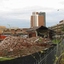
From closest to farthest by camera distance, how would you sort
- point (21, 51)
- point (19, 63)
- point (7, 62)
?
point (7, 62), point (19, 63), point (21, 51)

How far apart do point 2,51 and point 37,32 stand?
53.6ft

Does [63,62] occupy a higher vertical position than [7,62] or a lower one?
lower

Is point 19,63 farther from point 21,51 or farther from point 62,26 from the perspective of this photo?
point 62,26

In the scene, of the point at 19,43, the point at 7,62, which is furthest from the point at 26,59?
the point at 19,43

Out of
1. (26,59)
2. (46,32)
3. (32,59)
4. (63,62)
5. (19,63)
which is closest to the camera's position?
(19,63)

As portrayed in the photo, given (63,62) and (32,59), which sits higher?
(32,59)

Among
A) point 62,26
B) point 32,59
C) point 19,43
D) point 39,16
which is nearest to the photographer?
point 32,59

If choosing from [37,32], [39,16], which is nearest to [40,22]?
[39,16]

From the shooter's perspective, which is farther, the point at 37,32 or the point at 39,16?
the point at 39,16

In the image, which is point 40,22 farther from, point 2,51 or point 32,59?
point 32,59

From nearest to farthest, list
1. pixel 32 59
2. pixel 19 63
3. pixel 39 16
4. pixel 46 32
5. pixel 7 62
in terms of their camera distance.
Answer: pixel 7 62, pixel 19 63, pixel 32 59, pixel 46 32, pixel 39 16

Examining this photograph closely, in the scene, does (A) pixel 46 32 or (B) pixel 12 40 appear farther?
(A) pixel 46 32

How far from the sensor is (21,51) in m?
14.5

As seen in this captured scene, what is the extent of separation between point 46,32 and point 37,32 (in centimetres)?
118
